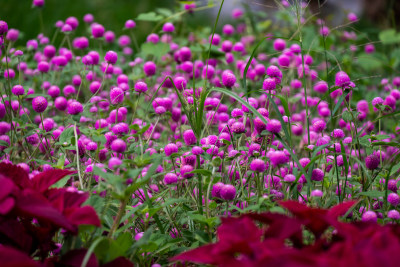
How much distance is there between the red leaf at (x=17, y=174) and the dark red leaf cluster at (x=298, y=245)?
13.8 inches

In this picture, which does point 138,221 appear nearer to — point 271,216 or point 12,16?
point 271,216

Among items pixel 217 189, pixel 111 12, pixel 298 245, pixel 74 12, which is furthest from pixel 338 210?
pixel 111 12

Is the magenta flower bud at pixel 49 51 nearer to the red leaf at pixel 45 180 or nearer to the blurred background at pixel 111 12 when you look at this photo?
the blurred background at pixel 111 12

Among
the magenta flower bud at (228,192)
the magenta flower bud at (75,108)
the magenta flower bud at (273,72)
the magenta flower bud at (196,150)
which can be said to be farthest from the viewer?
the magenta flower bud at (273,72)

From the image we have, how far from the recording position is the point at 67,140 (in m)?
1.31

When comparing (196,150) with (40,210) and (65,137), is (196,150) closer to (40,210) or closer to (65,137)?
(65,137)

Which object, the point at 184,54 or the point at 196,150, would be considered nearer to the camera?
the point at 196,150

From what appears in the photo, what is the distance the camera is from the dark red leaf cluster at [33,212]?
0.77 metres

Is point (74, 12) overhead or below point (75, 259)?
overhead

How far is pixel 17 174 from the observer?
0.94 m

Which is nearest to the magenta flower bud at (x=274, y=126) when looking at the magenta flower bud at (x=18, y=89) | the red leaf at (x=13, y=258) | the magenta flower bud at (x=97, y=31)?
the red leaf at (x=13, y=258)

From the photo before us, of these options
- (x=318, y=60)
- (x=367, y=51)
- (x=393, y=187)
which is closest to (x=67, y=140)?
(x=393, y=187)

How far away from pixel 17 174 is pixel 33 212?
0.19 metres

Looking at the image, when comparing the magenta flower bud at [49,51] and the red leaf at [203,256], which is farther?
the magenta flower bud at [49,51]
